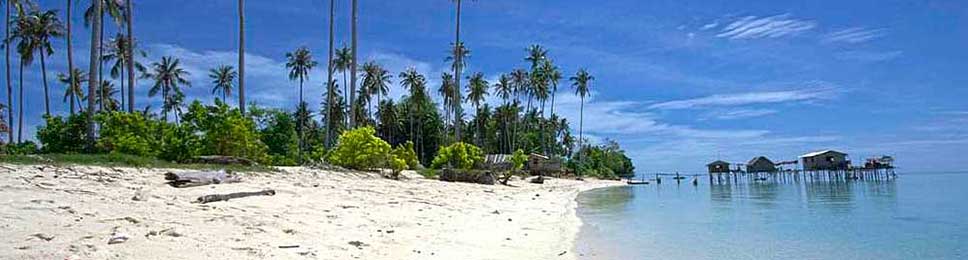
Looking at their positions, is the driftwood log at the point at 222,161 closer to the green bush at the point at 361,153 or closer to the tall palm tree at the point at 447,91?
the green bush at the point at 361,153

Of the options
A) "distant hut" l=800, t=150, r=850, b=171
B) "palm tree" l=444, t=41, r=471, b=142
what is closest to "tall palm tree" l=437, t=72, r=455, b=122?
"palm tree" l=444, t=41, r=471, b=142

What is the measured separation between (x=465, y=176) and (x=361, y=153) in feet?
18.2

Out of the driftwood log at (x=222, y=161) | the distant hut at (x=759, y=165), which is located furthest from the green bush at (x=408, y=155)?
the distant hut at (x=759, y=165)

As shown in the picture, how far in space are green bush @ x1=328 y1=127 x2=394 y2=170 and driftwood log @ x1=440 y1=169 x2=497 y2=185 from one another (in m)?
3.27

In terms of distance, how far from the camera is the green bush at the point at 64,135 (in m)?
25.2

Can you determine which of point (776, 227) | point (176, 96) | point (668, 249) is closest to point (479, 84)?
point (176, 96)

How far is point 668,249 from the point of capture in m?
12.5

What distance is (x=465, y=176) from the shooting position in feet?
102

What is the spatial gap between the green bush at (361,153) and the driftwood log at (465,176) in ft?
10.7

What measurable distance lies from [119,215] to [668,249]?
9.30 m

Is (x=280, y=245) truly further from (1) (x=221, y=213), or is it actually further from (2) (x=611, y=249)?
(2) (x=611, y=249)

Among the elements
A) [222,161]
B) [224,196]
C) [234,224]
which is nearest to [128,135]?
[222,161]

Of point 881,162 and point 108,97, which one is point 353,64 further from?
point 881,162

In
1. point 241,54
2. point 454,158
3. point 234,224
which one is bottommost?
point 234,224
